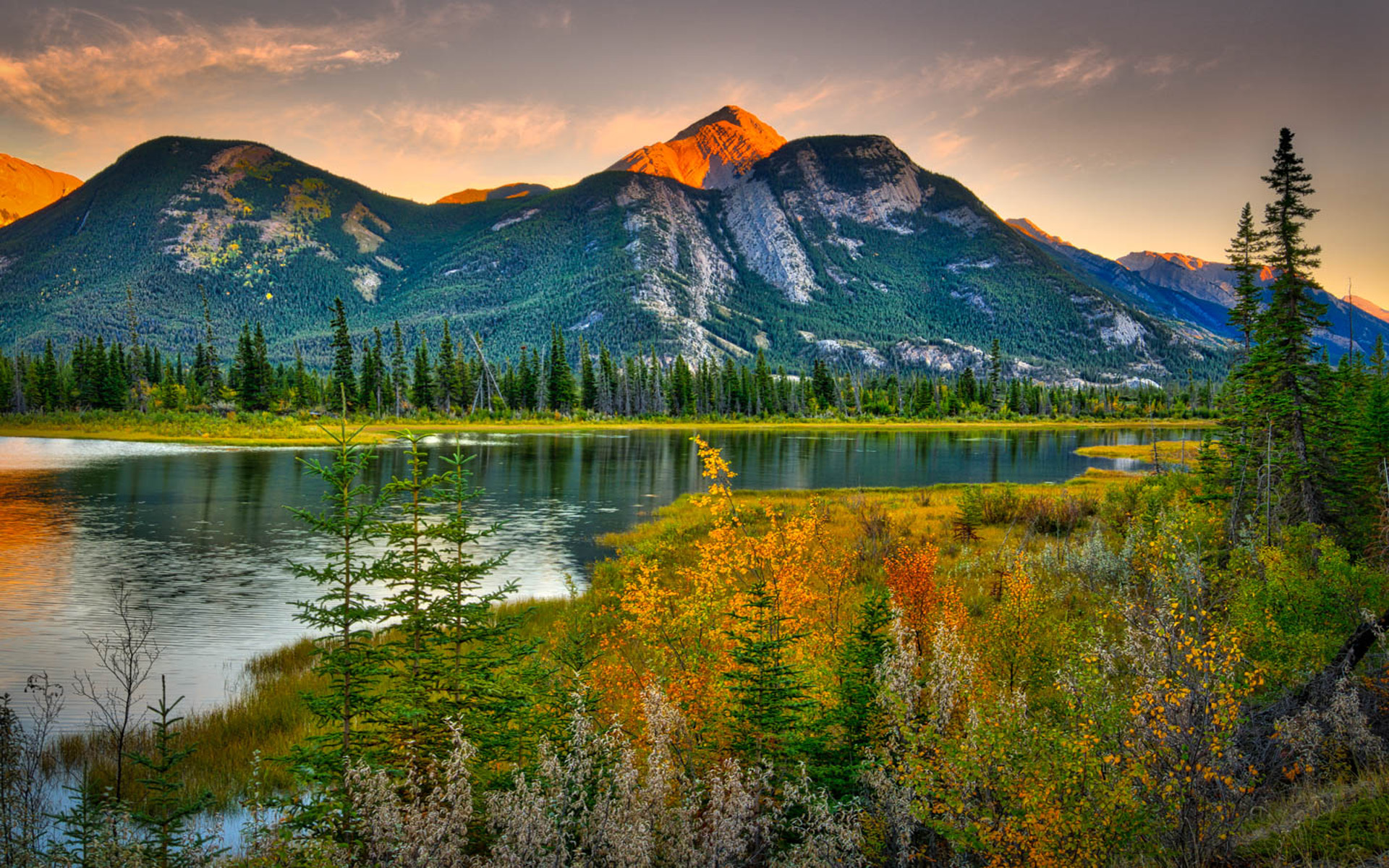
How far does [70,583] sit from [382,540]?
1125 centimetres

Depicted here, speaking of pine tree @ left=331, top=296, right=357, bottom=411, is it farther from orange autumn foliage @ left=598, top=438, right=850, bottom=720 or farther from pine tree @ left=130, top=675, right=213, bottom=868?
orange autumn foliage @ left=598, top=438, right=850, bottom=720

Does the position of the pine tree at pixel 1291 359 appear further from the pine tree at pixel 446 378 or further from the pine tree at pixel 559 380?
the pine tree at pixel 559 380

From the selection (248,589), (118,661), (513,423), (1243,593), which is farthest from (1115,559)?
(513,423)

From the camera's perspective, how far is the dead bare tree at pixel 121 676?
10297 millimetres

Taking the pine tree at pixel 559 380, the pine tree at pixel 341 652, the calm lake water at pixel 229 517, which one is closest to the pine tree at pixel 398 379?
the pine tree at pixel 559 380

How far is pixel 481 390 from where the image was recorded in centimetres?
13788

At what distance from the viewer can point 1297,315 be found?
20656mm

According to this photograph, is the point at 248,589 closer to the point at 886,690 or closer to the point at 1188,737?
the point at 886,690

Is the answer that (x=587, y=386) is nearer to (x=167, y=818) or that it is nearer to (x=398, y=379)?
(x=398, y=379)

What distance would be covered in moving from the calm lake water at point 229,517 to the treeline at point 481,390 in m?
27.6

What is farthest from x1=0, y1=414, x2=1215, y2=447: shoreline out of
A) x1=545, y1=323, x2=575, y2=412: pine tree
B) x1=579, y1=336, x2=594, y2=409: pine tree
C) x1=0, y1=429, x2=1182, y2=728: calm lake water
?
x1=579, y1=336, x2=594, y2=409: pine tree

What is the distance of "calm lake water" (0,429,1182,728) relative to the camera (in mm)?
17562

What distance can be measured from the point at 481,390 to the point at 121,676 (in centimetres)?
12829

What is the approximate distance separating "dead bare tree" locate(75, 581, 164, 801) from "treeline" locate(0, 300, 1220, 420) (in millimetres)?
68080
